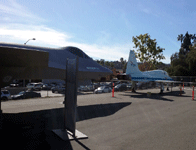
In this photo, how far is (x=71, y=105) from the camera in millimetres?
6332

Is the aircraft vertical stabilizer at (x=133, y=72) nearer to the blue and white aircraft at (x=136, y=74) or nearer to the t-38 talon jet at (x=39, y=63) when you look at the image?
the blue and white aircraft at (x=136, y=74)

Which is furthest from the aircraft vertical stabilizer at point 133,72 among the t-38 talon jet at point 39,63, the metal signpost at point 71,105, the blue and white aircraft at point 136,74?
the metal signpost at point 71,105

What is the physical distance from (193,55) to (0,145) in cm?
5689

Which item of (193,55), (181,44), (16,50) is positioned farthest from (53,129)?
(181,44)

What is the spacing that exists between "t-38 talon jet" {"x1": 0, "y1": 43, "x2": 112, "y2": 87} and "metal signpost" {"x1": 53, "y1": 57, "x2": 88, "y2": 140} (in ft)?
3.90

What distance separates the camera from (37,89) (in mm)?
37812

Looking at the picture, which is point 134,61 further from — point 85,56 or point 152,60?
point 152,60

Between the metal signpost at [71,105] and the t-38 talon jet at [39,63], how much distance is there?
119cm

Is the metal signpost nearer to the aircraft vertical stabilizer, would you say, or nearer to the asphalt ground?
the asphalt ground

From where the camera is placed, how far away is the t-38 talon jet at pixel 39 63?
252 inches

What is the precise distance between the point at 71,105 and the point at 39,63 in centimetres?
281

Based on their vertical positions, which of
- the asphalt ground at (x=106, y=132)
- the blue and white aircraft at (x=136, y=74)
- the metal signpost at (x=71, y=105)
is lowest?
the asphalt ground at (x=106, y=132)

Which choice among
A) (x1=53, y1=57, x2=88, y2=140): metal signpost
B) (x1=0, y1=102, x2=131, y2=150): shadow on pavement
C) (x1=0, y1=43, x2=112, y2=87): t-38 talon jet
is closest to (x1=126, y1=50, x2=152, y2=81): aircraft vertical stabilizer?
(x1=0, y1=43, x2=112, y2=87): t-38 talon jet

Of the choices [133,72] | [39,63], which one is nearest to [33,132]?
[39,63]
